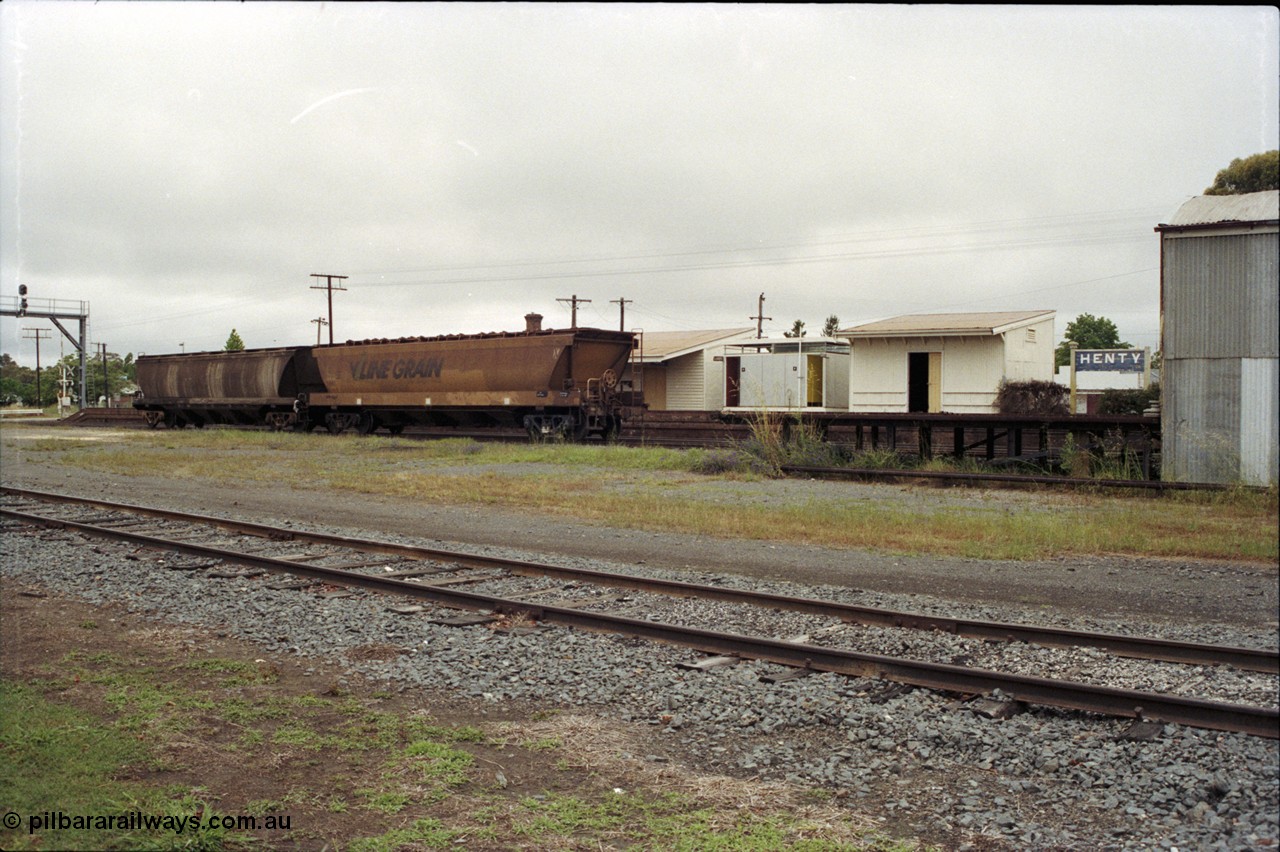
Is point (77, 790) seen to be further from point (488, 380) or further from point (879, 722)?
point (488, 380)

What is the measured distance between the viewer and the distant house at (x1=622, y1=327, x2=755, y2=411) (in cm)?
4175

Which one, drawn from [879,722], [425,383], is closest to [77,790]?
[879,722]

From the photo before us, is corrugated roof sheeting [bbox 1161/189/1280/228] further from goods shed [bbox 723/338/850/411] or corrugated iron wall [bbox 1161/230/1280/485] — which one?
goods shed [bbox 723/338/850/411]

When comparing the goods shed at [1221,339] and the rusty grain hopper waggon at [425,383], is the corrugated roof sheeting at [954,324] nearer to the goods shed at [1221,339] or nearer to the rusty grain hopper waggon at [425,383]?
the rusty grain hopper waggon at [425,383]

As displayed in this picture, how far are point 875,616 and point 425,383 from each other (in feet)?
80.7

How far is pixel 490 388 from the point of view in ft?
94.9

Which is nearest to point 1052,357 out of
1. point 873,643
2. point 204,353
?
point 873,643

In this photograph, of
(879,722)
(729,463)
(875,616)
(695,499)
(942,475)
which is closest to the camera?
(879,722)

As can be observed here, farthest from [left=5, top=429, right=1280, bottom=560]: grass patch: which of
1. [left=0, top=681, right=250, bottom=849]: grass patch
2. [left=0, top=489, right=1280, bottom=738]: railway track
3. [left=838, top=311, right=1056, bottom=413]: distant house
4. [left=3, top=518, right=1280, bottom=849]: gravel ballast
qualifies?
[left=838, top=311, right=1056, bottom=413]: distant house

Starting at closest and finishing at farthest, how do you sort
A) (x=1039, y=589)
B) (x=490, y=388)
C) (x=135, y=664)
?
(x=135, y=664) → (x=1039, y=589) → (x=490, y=388)

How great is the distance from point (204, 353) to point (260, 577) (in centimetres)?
3238

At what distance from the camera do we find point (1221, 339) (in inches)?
82.7

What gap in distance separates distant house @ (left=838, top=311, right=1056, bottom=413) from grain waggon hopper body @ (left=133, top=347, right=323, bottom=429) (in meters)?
19.5

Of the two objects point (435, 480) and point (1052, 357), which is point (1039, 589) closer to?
point (435, 480)
